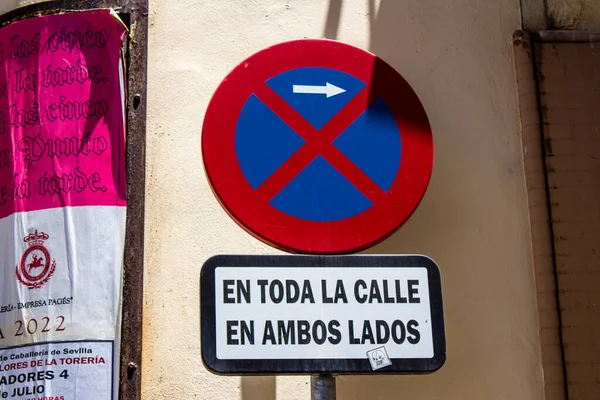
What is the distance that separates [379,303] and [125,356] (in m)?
1.15

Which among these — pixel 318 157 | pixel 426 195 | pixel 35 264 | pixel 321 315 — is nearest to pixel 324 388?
pixel 321 315

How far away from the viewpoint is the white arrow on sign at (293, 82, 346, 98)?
3.55m

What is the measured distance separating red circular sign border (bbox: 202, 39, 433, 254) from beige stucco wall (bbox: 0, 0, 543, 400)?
542mm

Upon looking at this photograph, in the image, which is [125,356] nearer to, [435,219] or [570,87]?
[435,219]

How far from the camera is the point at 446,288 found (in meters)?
4.05

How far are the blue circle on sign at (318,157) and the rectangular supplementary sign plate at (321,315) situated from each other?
0.27 meters

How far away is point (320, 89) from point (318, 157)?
10.7 inches

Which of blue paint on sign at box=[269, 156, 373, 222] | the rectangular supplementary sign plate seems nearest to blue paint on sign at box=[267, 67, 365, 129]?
blue paint on sign at box=[269, 156, 373, 222]

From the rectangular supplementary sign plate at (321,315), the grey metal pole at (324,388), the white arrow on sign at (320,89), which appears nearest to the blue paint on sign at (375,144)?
the white arrow on sign at (320,89)

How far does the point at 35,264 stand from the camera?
3961 millimetres

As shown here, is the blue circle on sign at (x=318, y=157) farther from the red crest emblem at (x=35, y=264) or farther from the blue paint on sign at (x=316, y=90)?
the red crest emblem at (x=35, y=264)

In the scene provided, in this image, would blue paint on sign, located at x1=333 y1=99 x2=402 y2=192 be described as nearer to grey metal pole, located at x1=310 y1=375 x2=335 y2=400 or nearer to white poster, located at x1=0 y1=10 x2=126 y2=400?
grey metal pole, located at x1=310 y1=375 x2=335 y2=400

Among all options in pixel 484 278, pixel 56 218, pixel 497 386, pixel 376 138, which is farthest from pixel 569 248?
pixel 56 218

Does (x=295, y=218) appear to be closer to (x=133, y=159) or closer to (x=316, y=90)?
(x=316, y=90)
